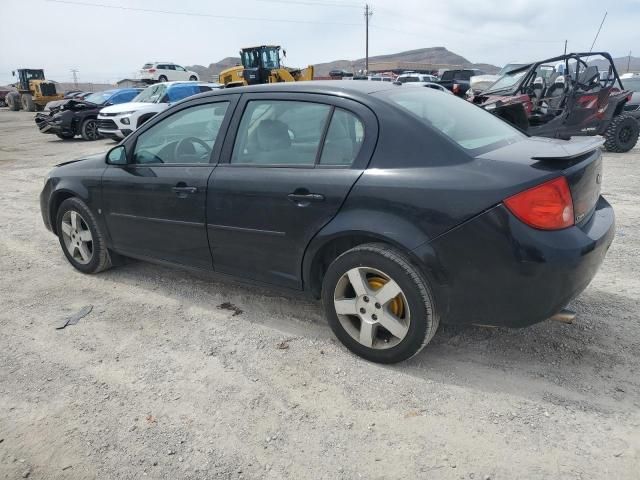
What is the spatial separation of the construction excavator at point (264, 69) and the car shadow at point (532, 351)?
20.9 m

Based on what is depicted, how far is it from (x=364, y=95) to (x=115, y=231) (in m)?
2.38

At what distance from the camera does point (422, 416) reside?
8.16ft

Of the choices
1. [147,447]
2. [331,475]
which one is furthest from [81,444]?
[331,475]

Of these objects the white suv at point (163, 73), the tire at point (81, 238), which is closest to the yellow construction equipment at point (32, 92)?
the white suv at point (163, 73)

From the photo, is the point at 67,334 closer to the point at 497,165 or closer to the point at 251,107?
the point at 251,107

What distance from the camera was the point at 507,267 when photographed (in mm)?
2449

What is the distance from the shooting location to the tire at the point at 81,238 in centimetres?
429

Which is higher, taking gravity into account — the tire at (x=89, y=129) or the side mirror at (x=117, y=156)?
the side mirror at (x=117, y=156)

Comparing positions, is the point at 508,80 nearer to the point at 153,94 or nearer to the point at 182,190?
the point at 182,190

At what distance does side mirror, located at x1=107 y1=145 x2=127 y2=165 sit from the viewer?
12.9 ft

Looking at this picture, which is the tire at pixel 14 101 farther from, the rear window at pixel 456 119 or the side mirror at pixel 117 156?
the rear window at pixel 456 119

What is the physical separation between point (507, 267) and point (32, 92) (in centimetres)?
3978

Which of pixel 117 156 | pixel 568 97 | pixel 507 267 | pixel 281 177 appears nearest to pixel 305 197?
pixel 281 177

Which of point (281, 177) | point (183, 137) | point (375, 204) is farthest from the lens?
point (183, 137)
